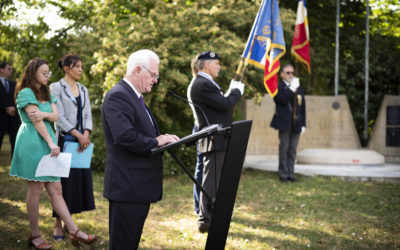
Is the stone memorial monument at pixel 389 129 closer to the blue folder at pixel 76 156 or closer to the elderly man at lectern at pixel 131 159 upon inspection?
the blue folder at pixel 76 156

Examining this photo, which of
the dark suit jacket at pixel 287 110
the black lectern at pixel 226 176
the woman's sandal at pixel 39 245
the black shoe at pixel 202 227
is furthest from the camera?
the dark suit jacket at pixel 287 110

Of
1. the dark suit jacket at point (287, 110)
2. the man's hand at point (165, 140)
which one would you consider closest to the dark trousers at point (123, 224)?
the man's hand at point (165, 140)

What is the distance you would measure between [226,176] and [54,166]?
7.01ft

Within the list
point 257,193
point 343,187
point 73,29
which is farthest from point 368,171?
point 73,29

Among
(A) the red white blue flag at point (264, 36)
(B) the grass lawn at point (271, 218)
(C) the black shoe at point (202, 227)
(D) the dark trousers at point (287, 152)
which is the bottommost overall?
(B) the grass lawn at point (271, 218)

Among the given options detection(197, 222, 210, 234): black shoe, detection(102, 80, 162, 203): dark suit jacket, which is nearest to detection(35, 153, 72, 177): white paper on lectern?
detection(102, 80, 162, 203): dark suit jacket

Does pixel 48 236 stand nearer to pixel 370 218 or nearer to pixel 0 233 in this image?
pixel 0 233

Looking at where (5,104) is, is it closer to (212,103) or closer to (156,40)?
(156,40)

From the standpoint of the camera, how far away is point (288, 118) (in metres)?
7.93

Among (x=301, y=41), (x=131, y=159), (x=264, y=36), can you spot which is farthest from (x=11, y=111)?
(x=301, y=41)

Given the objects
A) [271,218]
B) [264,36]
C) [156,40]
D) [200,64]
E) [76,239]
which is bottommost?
[271,218]

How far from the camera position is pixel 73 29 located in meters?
10.2

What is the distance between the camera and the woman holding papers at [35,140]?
387cm

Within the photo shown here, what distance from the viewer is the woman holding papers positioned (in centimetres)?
387
